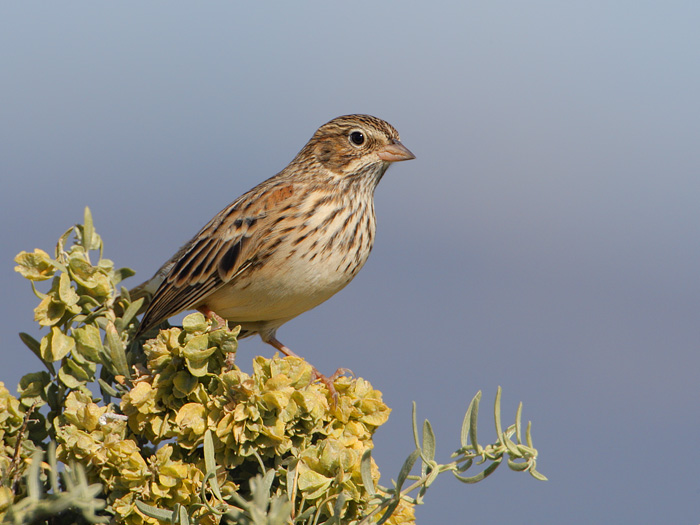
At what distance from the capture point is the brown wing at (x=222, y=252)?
5195 mm

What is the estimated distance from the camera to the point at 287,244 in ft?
16.9

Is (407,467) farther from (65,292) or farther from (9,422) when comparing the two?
(9,422)

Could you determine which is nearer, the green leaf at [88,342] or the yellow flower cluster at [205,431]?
the yellow flower cluster at [205,431]

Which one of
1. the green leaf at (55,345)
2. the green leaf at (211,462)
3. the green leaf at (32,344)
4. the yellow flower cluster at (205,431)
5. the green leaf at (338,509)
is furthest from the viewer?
the green leaf at (32,344)

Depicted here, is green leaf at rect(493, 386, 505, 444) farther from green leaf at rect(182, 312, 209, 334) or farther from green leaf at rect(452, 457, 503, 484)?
green leaf at rect(182, 312, 209, 334)

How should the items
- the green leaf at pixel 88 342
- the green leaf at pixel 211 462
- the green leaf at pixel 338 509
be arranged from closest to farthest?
the green leaf at pixel 338 509 → the green leaf at pixel 211 462 → the green leaf at pixel 88 342

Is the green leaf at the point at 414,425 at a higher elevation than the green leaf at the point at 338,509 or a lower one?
higher

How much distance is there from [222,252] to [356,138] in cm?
152

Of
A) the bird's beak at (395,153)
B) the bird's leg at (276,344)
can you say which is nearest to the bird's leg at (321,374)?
the bird's leg at (276,344)

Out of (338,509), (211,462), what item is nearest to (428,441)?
(338,509)

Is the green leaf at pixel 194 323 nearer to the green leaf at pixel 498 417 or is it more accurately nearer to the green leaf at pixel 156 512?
the green leaf at pixel 156 512

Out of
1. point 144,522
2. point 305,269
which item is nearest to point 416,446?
point 144,522

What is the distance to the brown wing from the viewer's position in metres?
5.20

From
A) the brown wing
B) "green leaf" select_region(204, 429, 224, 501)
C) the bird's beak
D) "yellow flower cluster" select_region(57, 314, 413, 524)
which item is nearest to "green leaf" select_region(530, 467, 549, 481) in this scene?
"yellow flower cluster" select_region(57, 314, 413, 524)
